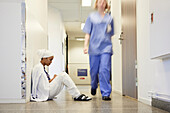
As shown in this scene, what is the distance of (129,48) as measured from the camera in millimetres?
3619

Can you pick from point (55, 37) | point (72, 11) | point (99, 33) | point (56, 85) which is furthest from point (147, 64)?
point (72, 11)

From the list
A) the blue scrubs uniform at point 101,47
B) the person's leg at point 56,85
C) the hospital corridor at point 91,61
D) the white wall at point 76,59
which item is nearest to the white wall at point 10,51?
the hospital corridor at point 91,61

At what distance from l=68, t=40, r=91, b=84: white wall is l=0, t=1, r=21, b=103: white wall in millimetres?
11637

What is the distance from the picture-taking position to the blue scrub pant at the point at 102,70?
127 inches

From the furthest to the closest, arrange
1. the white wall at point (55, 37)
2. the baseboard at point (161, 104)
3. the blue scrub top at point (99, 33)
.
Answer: the white wall at point (55, 37)
the blue scrub top at point (99, 33)
the baseboard at point (161, 104)

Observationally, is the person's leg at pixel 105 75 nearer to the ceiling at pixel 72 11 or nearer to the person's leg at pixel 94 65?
the person's leg at pixel 94 65

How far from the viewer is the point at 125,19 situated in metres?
3.92

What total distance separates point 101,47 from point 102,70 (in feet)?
0.98

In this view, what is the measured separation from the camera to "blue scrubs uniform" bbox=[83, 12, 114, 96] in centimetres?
325

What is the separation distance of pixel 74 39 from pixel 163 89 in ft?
41.3

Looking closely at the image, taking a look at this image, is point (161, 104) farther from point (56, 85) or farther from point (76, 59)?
point (76, 59)

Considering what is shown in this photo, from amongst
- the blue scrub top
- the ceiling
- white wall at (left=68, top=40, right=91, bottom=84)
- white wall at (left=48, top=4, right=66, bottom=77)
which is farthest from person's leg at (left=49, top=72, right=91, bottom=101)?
white wall at (left=68, top=40, right=91, bottom=84)

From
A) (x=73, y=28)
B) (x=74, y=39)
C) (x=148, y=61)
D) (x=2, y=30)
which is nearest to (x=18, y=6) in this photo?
(x=2, y=30)

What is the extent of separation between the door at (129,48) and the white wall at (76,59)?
10692mm
